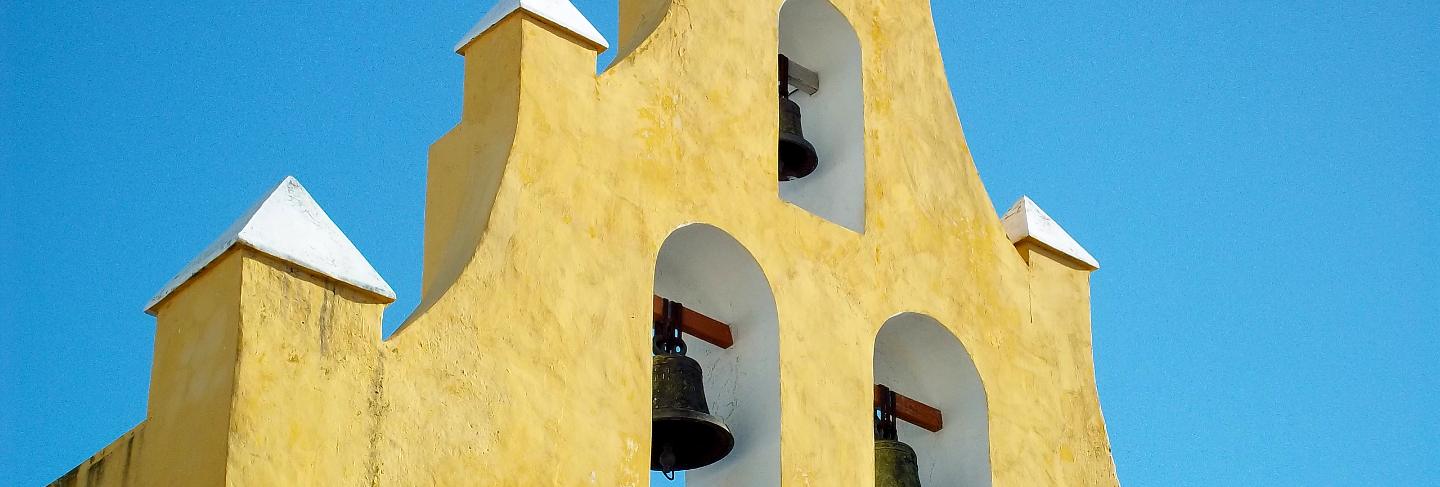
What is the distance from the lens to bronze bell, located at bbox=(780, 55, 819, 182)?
503 inches

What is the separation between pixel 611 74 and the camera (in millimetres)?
11734

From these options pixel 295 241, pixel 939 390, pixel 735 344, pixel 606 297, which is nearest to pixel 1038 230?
pixel 939 390

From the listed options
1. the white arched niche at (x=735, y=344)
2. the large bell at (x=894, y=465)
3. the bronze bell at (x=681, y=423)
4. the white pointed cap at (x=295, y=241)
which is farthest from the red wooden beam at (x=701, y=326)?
the white pointed cap at (x=295, y=241)

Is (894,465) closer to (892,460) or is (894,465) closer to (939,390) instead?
(892,460)

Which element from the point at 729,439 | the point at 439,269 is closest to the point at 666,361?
the point at 729,439

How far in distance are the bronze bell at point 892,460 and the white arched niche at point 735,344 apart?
0.84m

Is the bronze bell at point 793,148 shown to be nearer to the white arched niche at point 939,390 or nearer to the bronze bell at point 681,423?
the white arched niche at point 939,390

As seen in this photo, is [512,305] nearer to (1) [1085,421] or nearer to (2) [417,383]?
(2) [417,383]

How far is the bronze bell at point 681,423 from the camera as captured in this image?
1138 centimetres

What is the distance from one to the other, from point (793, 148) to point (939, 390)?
1387mm

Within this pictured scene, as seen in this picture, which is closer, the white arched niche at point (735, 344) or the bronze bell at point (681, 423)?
the bronze bell at point (681, 423)

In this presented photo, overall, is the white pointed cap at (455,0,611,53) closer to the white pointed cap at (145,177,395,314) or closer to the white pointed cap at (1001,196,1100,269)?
the white pointed cap at (145,177,395,314)

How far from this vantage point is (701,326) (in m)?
11.9

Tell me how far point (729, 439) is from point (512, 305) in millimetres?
1397
